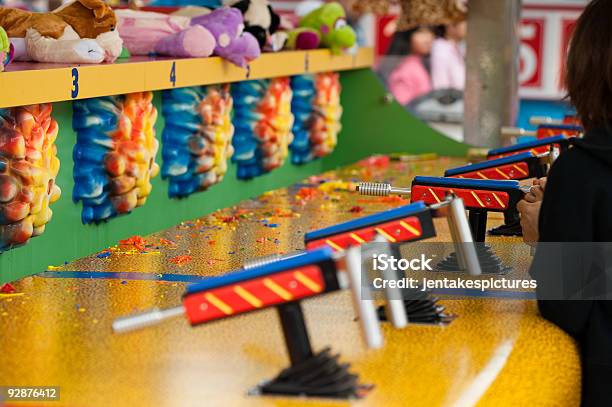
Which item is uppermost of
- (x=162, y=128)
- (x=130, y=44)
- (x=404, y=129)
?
(x=130, y=44)

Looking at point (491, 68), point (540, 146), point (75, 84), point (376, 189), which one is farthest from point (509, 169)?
point (491, 68)

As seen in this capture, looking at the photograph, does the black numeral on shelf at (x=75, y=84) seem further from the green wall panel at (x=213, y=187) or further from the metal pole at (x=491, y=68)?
the metal pole at (x=491, y=68)

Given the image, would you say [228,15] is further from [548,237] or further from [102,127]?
[548,237]

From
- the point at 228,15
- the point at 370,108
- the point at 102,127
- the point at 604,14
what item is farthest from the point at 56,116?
the point at 370,108

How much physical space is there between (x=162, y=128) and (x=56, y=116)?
548 mm

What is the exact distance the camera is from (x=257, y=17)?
3.18 m

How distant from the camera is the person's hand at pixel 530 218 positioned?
1927 millimetres

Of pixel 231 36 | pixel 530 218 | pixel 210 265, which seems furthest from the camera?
pixel 231 36

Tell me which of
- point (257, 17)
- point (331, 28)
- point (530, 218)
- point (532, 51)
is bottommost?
point (532, 51)

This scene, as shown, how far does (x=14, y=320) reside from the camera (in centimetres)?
181

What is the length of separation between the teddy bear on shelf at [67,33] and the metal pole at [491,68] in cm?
209

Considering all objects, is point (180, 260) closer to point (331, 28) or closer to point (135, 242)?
point (135, 242)

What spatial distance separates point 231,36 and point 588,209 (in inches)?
54.7

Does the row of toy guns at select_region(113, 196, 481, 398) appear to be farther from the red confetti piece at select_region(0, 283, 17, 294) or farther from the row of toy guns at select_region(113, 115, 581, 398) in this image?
the red confetti piece at select_region(0, 283, 17, 294)
